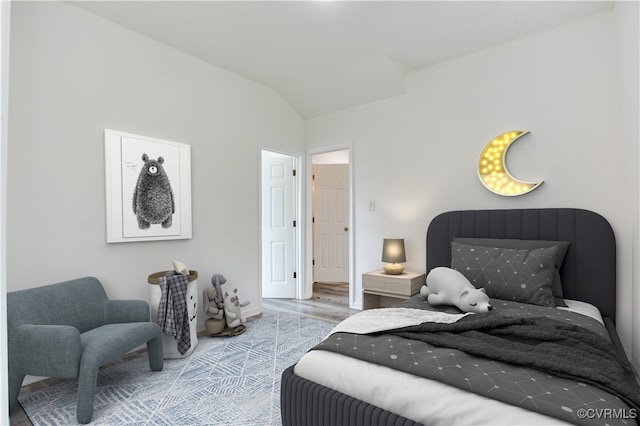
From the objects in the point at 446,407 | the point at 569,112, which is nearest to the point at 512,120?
the point at 569,112

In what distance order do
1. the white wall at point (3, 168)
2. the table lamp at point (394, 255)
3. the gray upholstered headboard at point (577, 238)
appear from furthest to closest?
1. the table lamp at point (394, 255)
2. the gray upholstered headboard at point (577, 238)
3. the white wall at point (3, 168)

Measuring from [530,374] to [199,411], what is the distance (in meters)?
1.75

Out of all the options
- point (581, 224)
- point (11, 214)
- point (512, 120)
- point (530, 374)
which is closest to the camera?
point (530, 374)

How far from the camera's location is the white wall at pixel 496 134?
8.66 feet

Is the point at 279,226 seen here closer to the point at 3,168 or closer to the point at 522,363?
the point at 522,363

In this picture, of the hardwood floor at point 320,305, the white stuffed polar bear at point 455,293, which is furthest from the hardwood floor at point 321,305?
the white stuffed polar bear at point 455,293


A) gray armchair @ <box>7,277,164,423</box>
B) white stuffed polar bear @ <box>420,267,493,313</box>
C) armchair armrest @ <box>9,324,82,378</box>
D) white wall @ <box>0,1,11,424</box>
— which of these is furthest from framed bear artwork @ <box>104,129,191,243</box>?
white wall @ <box>0,1,11,424</box>

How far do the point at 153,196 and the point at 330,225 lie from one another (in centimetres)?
318

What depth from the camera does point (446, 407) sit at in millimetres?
1211

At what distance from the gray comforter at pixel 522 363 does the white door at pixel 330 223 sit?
12.6 feet

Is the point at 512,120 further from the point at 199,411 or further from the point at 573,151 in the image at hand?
the point at 199,411

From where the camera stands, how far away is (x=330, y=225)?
569cm

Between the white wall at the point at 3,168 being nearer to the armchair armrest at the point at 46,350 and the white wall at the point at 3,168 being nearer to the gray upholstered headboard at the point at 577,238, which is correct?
the armchair armrest at the point at 46,350

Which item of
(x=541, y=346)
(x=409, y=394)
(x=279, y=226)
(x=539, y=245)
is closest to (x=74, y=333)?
(x=409, y=394)
